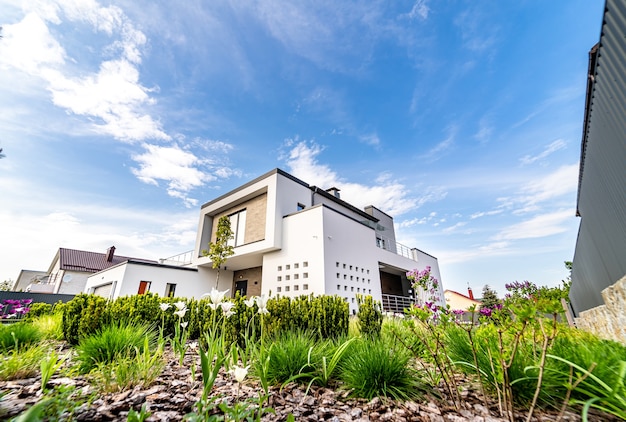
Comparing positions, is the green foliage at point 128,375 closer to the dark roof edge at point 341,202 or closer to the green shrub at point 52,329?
the green shrub at point 52,329

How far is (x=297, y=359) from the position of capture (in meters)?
2.58

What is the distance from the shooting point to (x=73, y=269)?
69.0ft

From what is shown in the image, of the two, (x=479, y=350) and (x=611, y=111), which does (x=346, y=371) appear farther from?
(x=611, y=111)

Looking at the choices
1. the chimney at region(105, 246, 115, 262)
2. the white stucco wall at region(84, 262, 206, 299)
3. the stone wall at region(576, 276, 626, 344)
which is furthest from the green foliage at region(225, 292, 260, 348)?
the chimney at region(105, 246, 115, 262)

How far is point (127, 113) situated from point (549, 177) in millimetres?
13157

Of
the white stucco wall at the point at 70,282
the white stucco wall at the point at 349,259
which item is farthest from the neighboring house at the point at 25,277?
the white stucco wall at the point at 349,259

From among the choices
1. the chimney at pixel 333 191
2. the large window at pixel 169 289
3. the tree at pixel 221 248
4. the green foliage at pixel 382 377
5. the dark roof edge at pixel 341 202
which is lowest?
the green foliage at pixel 382 377

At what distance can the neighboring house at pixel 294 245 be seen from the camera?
419 inches

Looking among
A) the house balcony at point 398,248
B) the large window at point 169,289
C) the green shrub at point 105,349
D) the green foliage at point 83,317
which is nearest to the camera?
the green shrub at point 105,349

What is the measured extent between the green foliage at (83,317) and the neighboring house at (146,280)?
8498 mm

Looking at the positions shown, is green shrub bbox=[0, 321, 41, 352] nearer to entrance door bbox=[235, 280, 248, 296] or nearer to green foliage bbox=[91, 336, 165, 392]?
green foliage bbox=[91, 336, 165, 392]

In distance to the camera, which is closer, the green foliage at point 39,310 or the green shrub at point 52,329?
the green shrub at point 52,329

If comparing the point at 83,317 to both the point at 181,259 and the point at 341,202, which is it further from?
the point at 181,259

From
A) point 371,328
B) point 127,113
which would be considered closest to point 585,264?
point 371,328
